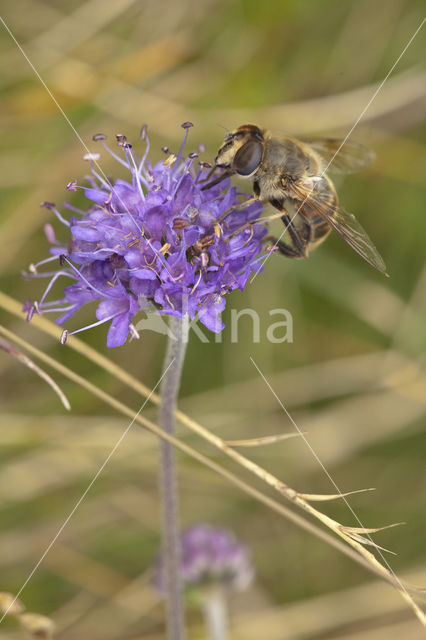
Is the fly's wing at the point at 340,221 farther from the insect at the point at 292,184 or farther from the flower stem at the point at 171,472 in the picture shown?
the flower stem at the point at 171,472

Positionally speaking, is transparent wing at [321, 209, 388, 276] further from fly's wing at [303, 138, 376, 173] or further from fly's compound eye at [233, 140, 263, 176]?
fly's wing at [303, 138, 376, 173]

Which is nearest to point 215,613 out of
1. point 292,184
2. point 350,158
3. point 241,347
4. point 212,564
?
point 212,564

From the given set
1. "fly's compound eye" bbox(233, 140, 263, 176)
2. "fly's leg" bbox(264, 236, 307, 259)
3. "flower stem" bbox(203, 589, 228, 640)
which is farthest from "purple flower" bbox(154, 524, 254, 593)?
"fly's compound eye" bbox(233, 140, 263, 176)

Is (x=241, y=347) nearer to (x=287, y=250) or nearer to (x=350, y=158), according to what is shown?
(x=350, y=158)

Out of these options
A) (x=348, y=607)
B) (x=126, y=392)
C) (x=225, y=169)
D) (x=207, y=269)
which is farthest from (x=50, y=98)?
(x=348, y=607)

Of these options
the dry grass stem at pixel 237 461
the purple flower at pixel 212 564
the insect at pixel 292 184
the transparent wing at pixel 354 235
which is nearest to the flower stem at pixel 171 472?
the dry grass stem at pixel 237 461

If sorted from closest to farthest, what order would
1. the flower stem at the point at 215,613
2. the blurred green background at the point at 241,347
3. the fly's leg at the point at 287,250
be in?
the fly's leg at the point at 287,250 → the flower stem at the point at 215,613 → the blurred green background at the point at 241,347
